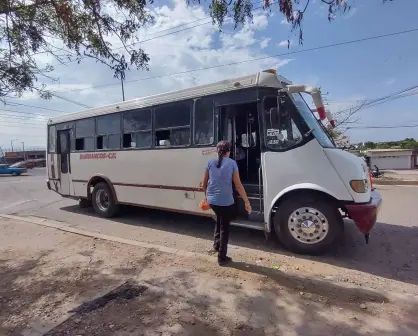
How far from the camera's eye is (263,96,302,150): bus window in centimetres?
514

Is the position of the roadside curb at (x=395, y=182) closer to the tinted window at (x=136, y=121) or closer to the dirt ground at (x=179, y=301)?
the tinted window at (x=136, y=121)

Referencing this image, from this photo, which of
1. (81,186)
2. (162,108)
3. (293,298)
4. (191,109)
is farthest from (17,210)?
(293,298)

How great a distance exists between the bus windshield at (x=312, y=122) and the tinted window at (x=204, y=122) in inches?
61.4

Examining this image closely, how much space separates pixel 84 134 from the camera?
8578 mm

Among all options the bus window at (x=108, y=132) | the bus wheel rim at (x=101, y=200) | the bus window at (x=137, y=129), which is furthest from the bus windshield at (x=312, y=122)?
the bus wheel rim at (x=101, y=200)

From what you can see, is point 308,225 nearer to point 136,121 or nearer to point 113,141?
point 136,121

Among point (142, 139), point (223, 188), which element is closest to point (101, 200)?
point (142, 139)

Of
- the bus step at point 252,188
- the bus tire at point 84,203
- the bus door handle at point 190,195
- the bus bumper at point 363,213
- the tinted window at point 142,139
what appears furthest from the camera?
the bus tire at point 84,203

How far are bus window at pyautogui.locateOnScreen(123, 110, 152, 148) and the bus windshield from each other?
3196 mm

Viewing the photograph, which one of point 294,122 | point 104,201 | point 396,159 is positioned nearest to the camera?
point 294,122

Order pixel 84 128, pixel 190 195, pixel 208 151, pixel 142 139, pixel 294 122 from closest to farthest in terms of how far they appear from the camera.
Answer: pixel 294 122 < pixel 208 151 < pixel 190 195 < pixel 142 139 < pixel 84 128

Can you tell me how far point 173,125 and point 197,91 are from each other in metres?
0.87

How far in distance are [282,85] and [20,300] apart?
15.6 feet

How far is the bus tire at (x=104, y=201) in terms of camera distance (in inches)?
317
